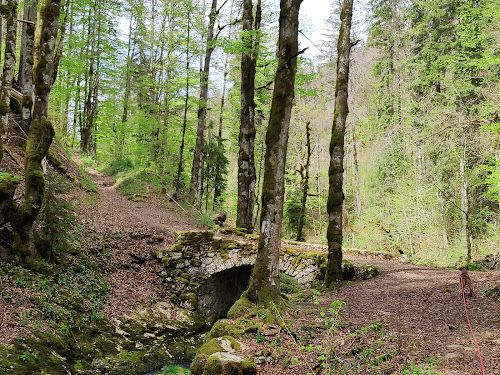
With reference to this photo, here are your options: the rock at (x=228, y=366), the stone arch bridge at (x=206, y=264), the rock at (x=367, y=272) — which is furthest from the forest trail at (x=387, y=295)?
the stone arch bridge at (x=206, y=264)

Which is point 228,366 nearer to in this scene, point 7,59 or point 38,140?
point 38,140

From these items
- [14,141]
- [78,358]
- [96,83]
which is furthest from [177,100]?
[78,358]

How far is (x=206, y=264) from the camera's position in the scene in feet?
34.4

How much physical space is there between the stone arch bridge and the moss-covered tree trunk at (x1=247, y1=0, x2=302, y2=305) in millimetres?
4134

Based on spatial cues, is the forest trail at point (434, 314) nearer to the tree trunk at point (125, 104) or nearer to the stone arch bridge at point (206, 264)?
the stone arch bridge at point (206, 264)

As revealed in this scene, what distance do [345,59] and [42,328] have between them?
9.17m

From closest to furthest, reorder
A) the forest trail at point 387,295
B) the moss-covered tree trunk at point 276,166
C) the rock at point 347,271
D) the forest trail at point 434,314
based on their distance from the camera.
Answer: the forest trail at point 434,314 → the forest trail at point 387,295 → the moss-covered tree trunk at point 276,166 → the rock at point 347,271

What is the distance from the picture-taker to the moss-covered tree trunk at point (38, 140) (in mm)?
6520

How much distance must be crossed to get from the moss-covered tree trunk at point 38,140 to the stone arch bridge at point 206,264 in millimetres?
4330

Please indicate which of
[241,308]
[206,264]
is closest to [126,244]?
[206,264]

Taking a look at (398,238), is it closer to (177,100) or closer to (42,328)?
(177,100)

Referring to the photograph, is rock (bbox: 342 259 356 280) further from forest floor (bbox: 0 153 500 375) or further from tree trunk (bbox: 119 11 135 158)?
tree trunk (bbox: 119 11 135 158)

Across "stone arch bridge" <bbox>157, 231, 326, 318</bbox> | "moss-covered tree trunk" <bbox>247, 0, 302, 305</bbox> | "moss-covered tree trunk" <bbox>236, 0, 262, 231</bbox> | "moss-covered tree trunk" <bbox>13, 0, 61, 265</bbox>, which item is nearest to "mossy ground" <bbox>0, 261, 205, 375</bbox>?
"moss-covered tree trunk" <bbox>13, 0, 61, 265</bbox>

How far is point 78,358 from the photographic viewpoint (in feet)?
20.0
